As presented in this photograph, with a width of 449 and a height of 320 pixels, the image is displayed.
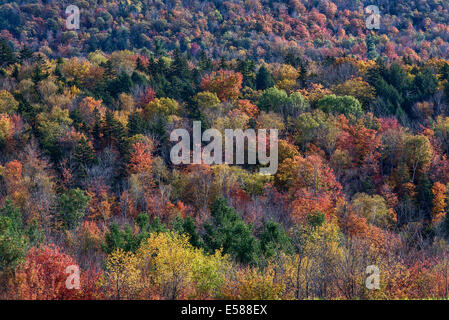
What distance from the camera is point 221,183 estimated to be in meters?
55.2

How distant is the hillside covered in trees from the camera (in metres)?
26.2

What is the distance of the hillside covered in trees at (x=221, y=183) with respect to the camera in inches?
1031

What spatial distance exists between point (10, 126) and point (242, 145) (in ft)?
94.0

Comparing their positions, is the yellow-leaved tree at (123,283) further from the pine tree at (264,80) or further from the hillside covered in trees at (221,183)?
the pine tree at (264,80)

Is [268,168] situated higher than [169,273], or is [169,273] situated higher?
[169,273]

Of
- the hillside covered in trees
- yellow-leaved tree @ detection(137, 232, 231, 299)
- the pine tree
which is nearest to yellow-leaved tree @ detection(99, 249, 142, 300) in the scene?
the hillside covered in trees

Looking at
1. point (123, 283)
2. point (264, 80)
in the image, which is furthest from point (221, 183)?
point (123, 283)

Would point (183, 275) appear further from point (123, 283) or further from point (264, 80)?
point (264, 80)

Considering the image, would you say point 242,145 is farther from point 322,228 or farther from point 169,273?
point 169,273

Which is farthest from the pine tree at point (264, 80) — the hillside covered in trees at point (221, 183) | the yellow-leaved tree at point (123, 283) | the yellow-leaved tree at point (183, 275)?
the yellow-leaved tree at point (123, 283)

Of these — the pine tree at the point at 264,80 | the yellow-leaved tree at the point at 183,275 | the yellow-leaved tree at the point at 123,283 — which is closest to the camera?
the yellow-leaved tree at the point at 183,275
